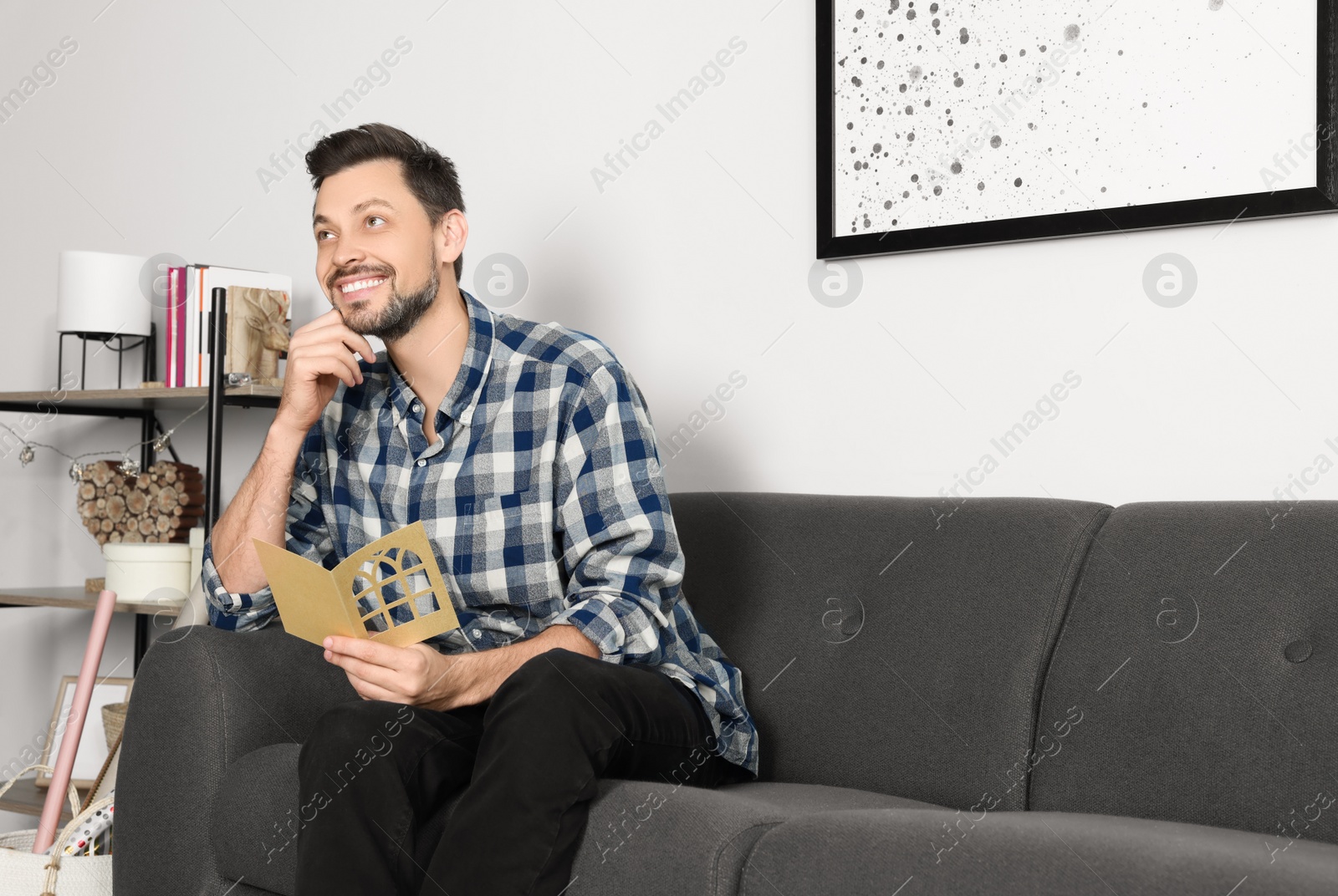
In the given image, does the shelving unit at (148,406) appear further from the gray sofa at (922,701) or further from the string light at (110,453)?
the gray sofa at (922,701)

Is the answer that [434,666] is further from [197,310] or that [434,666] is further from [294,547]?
[197,310]

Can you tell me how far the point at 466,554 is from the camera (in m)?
1.75

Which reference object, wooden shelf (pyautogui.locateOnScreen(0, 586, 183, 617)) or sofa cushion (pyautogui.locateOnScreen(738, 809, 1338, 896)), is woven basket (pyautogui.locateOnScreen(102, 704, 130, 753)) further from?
sofa cushion (pyautogui.locateOnScreen(738, 809, 1338, 896))

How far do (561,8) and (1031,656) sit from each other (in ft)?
5.36

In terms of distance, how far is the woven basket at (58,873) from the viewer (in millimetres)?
1855

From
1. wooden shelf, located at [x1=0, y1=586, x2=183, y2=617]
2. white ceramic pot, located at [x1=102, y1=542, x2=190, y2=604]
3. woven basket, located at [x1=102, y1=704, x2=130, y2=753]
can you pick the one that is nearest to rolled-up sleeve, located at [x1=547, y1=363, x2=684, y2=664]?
wooden shelf, located at [x1=0, y1=586, x2=183, y2=617]

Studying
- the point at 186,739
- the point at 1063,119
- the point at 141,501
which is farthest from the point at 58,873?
the point at 1063,119

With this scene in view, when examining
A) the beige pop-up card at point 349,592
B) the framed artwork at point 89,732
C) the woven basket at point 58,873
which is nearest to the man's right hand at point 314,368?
the beige pop-up card at point 349,592

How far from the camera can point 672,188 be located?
238 cm

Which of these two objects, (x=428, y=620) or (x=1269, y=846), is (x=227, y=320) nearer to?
(x=428, y=620)

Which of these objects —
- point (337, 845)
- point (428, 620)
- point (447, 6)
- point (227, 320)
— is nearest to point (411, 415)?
point (428, 620)

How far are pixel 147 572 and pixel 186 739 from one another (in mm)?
1102

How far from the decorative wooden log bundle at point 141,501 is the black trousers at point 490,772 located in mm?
1531

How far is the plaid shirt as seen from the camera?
63.7 inches
